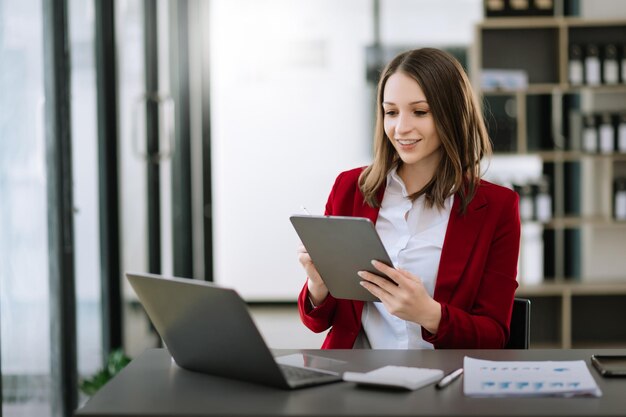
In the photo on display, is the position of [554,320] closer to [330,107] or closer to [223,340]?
[330,107]

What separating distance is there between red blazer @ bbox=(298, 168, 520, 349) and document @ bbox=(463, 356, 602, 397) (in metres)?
0.39

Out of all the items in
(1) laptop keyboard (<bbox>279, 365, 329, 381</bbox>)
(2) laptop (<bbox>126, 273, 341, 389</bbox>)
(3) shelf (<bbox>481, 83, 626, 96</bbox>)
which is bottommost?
(1) laptop keyboard (<bbox>279, 365, 329, 381</bbox>)

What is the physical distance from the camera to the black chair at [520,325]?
2150 millimetres

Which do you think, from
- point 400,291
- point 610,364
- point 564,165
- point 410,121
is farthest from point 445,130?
point 564,165

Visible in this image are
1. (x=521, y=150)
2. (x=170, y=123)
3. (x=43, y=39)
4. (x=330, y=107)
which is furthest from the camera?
(x=330, y=107)

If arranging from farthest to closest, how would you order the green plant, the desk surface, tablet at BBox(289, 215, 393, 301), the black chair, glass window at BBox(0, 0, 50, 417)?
the green plant < glass window at BBox(0, 0, 50, 417) < the black chair < tablet at BBox(289, 215, 393, 301) < the desk surface

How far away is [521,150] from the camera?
5.23 metres

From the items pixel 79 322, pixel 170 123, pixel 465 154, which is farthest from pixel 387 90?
pixel 170 123

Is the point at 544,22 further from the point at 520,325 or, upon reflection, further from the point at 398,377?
the point at 398,377

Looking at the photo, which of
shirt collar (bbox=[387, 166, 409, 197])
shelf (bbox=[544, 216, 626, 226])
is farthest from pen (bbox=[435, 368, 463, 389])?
shelf (bbox=[544, 216, 626, 226])

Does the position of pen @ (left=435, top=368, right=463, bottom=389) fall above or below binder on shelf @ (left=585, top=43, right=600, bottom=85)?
below

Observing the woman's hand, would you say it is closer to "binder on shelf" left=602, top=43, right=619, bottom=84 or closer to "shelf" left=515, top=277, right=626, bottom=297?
"shelf" left=515, top=277, right=626, bottom=297

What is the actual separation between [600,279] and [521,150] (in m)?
0.93

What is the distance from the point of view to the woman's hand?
1824 millimetres
